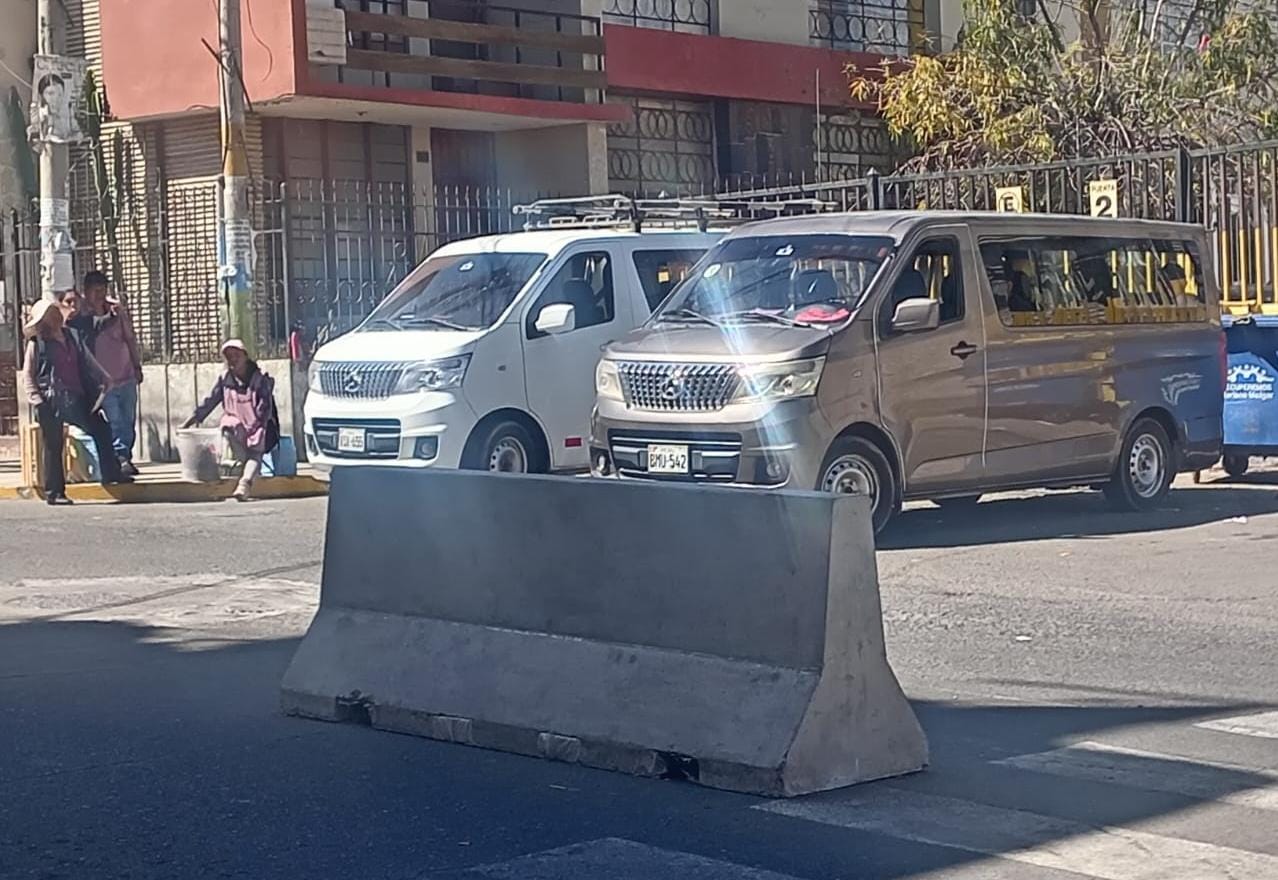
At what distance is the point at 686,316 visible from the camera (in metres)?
12.9

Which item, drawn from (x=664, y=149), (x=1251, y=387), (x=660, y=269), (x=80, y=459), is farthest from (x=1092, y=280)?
(x=664, y=149)

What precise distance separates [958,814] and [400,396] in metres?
8.48

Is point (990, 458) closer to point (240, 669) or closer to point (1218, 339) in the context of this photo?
point (1218, 339)

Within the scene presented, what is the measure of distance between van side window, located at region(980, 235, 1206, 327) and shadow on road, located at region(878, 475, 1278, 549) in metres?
1.39

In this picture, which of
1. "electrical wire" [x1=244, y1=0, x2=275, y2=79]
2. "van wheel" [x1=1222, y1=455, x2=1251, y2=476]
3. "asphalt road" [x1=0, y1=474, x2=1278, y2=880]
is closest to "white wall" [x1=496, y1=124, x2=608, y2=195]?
"electrical wire" [x1=244, y1=0, x2=275, y2=79]

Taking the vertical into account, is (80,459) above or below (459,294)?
below

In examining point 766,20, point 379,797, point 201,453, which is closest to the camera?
point 379,797

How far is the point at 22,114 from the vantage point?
83.0 ft

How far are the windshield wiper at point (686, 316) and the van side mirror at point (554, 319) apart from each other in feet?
5.33

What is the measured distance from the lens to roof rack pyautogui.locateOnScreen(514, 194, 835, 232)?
1805 cm

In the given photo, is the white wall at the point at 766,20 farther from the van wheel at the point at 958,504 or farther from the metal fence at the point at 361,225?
the van wheel at the point at 958,504

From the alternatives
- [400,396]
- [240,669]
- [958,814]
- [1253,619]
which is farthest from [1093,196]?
[958,814]

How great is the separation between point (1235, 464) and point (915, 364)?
5200 millimetres

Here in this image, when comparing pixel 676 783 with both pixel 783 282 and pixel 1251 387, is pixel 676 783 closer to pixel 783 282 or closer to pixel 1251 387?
pixel 783 282
